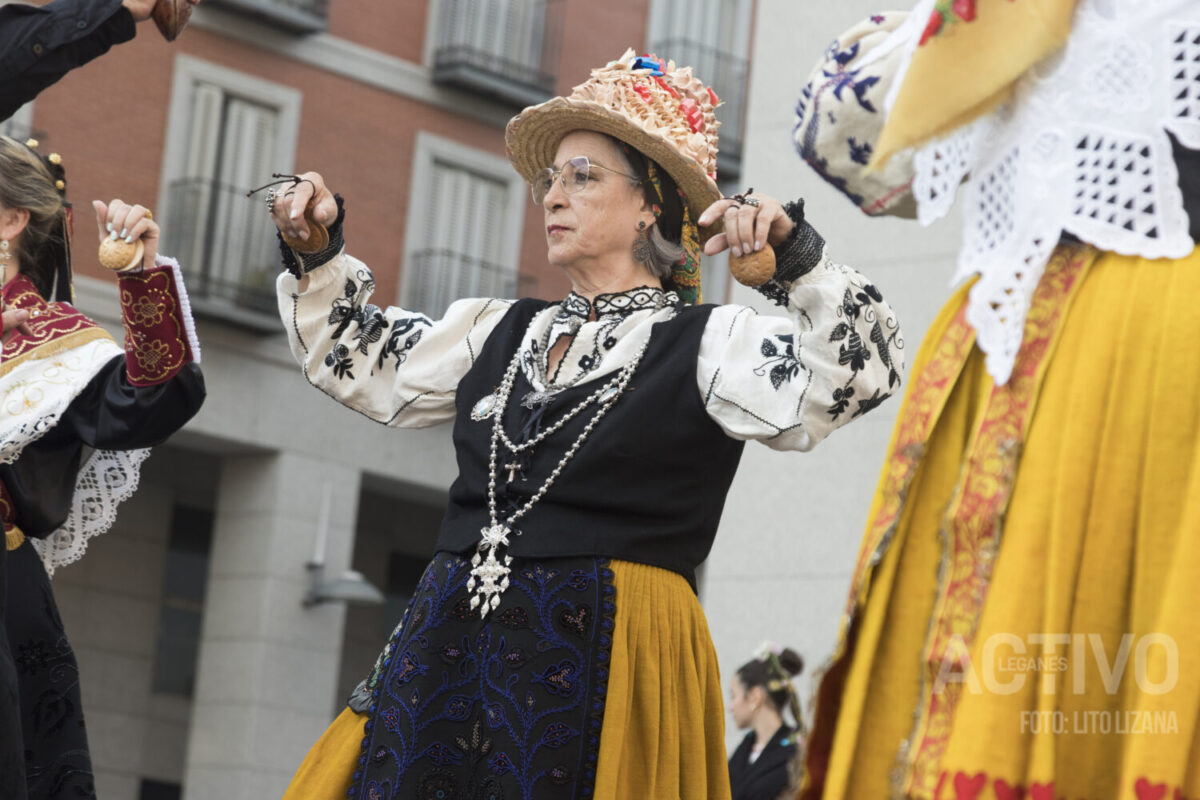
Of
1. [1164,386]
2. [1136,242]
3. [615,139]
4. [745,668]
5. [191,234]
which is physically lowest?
[745,668]

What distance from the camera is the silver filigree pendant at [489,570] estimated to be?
3.48 meters

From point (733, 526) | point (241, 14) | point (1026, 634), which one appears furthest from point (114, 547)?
point (1026, 634)

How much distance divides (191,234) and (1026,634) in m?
14.4

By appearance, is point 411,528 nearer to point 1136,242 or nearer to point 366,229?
point 366,229

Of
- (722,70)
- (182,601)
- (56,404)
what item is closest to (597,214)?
(56,404)

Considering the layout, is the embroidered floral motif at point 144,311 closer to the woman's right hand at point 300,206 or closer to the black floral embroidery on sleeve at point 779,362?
the woman's right hand at point 300,206

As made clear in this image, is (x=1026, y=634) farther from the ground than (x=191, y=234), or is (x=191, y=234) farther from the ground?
(x=191, y=234)

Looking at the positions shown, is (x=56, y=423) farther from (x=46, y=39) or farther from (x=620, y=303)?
(x=620, y=303)

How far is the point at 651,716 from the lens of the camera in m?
3.45

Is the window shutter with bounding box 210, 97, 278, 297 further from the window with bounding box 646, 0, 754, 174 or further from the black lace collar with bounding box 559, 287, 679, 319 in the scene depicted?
the black lace collar with bounding box 559, 287, 679, 319

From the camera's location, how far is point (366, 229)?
17328mm

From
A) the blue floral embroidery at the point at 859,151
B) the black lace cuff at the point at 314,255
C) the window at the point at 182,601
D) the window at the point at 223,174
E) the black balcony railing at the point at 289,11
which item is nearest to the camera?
the blue floral embroidery at the point at 859,151

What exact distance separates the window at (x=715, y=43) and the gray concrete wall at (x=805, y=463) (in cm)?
979

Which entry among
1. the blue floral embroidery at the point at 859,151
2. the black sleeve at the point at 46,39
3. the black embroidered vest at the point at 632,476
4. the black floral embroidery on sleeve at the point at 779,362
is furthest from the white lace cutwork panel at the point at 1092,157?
the black sleeve at the point at 46,39
